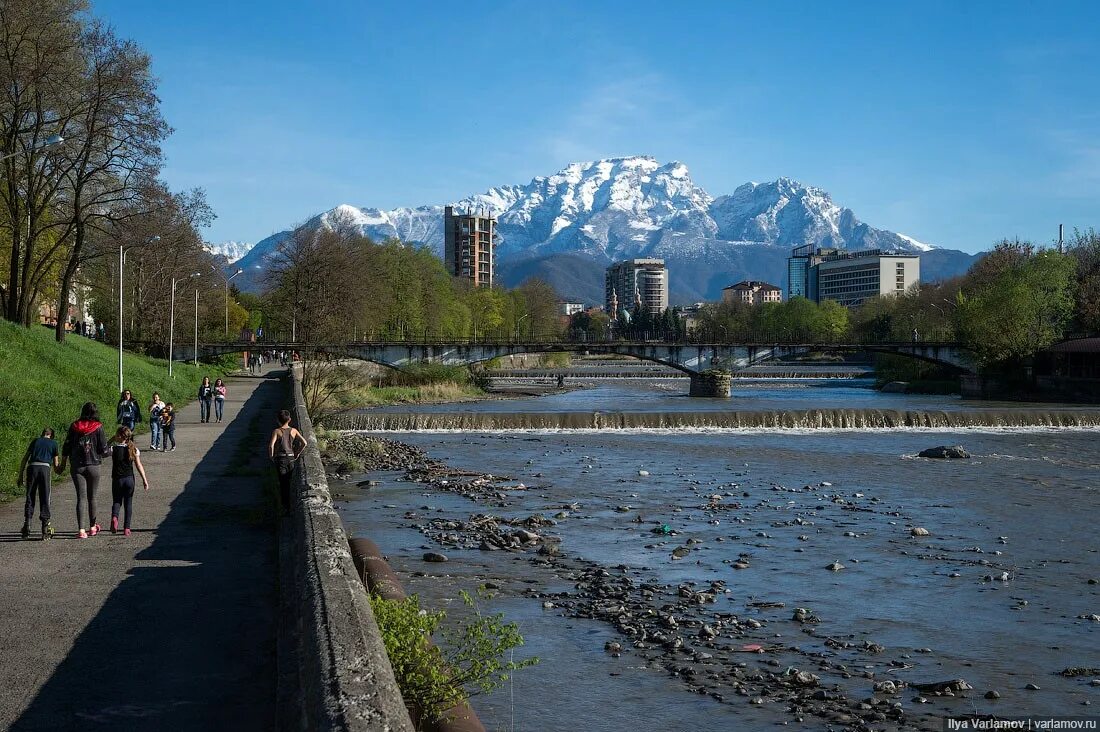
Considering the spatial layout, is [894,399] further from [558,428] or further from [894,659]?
[894,659]

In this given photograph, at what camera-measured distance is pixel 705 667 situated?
14.6 m

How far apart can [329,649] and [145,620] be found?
5422 millimetres

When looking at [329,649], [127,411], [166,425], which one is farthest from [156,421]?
[329,649]

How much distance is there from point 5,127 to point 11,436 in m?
26.5

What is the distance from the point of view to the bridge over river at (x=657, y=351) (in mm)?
89000

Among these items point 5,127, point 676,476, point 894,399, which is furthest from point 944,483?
point 894,399

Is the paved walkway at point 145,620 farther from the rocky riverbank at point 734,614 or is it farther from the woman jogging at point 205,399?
the woman jogging at point 205,399

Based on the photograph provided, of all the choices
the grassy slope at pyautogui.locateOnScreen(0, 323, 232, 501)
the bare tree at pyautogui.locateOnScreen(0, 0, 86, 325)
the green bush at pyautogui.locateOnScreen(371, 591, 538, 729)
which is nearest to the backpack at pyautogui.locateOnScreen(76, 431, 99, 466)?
the grassy slope at pyautogui.locateOnScreen(0, 323, 232, 501)

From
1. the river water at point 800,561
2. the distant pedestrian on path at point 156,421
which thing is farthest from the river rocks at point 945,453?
the distant pedestrian on path at point 156,421

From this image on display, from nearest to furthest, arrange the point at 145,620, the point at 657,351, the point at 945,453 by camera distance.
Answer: the point at 145,620 < the point at 945,453 < the point at 657,351

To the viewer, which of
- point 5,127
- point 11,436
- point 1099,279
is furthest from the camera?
point 1099,279

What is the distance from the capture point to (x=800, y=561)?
2197cm

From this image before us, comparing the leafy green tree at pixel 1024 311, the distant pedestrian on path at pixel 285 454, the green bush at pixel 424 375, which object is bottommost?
the distant pedestrian on path at pixel 285 454

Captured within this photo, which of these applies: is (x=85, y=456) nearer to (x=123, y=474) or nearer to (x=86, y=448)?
(x=86, y=448)
